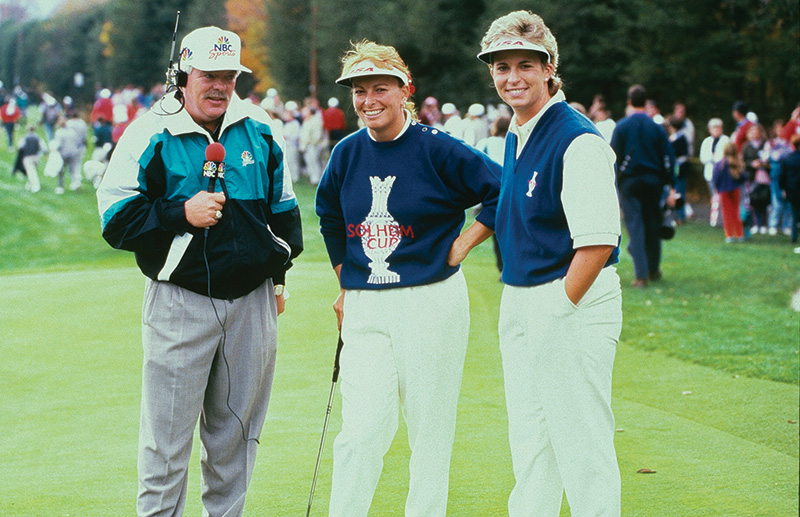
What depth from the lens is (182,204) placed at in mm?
3928

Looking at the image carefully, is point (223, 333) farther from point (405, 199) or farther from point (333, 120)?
point (333, 120)

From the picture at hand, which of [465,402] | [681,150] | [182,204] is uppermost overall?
[681,150]

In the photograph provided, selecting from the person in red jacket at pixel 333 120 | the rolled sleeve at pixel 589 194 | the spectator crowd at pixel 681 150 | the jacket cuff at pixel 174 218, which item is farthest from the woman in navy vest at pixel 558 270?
the person in red jacket at pixel 333 120

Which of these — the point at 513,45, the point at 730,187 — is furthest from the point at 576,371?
the point at 730,187

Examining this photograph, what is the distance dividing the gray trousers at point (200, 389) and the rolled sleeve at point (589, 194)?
1414 mm

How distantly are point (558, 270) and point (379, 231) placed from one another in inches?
33.4

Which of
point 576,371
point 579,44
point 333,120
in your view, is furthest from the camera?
point 579,44

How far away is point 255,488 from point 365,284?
148 cm

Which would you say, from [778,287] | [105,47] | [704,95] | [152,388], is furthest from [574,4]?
[105,47]

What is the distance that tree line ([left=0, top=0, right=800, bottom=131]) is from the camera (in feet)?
80.2

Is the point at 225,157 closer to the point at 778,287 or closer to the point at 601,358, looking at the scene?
the point at 601,358

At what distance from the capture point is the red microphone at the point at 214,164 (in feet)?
12.9

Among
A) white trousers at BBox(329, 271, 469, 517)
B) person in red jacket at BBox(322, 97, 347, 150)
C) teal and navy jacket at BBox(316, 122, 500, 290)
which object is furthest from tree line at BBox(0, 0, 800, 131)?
white trousers at BBox(329, 271, 469, 517)

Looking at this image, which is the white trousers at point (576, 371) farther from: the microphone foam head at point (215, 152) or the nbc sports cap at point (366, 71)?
the microphone foam head at point (215, 152)
